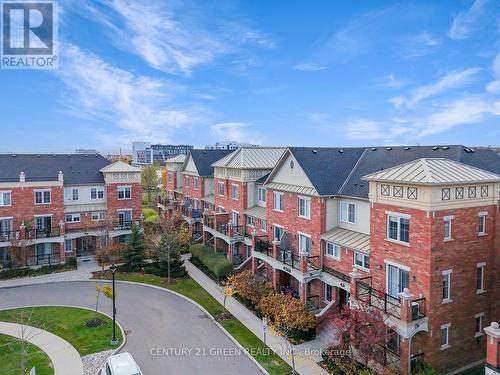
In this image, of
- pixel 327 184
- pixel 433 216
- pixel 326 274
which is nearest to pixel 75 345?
pixel 326 274

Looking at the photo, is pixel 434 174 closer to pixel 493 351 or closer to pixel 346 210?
pixel 493 351

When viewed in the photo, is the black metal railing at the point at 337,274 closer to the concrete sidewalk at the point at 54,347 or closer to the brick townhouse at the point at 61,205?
the concrete sidewalk at the point at 54,347

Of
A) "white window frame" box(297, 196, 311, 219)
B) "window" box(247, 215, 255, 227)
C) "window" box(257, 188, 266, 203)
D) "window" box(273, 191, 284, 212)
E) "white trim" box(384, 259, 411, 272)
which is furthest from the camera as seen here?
"window" box(257, 188, 266, 203)

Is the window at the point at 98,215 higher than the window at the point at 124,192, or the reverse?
the window at the point at 124,192

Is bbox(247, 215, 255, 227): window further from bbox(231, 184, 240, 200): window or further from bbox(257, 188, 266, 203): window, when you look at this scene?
bbox(231, 184, 240, 200): window

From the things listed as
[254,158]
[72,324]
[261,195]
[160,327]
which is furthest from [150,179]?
[160,327]

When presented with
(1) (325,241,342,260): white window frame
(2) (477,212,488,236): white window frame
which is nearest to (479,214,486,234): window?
(2) (477,212,488,236): white window frame

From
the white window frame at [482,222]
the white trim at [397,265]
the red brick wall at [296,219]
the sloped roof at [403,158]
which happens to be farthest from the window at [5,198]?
the white window frame at [482,222]

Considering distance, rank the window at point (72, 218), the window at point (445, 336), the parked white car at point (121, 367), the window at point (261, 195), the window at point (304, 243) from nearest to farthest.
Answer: the parked white car at point (121, 367), the window at point (445, 336), the window at point (304, 243), the window at point (261, 195), the window at point (72, 218)
